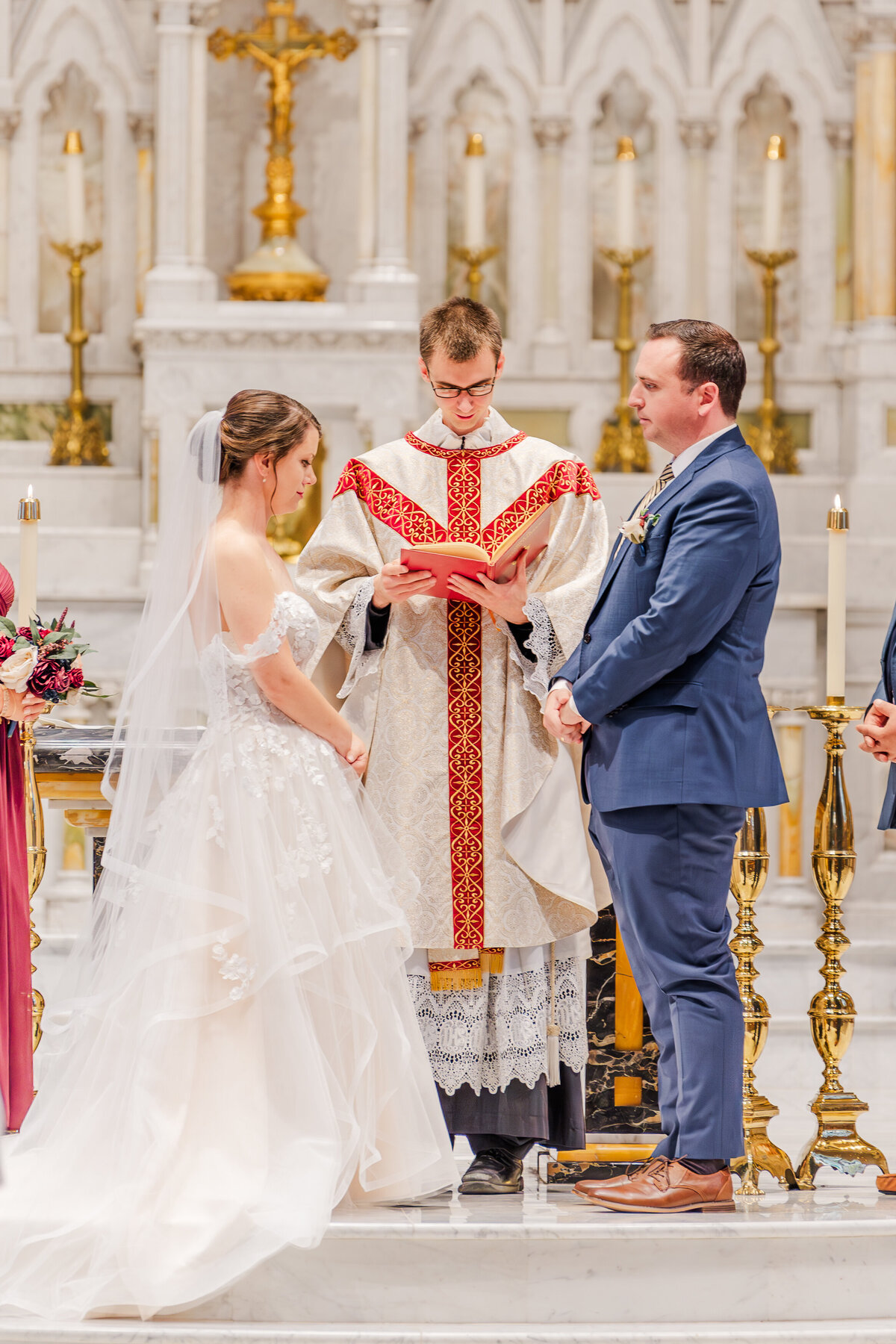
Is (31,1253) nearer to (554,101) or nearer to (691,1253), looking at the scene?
(691,1253)

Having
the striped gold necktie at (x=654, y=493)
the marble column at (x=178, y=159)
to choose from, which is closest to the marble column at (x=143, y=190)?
the marble column at (x=178, y=159)

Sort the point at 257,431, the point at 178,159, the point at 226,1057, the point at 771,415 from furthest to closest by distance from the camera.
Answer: the point at 771,415, the point at 178,159, the point at 257,431, the point at 226,1057

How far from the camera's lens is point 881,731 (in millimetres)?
3363

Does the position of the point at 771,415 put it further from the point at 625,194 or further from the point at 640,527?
the point at 640,527

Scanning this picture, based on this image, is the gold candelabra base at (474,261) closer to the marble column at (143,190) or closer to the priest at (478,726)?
the marble column at (143,190)

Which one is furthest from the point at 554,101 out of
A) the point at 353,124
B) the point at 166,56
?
the point at 166,56

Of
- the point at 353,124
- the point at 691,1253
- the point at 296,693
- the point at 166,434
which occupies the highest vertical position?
the point at 353,124

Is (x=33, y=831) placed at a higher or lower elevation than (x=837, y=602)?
lower

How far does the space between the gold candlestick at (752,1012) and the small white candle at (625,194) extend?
3479 millimetres

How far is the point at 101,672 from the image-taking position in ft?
19.8

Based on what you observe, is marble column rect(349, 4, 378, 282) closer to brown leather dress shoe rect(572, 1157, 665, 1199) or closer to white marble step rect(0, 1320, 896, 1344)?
brown leather dress shoe rect(572, 1157, 665, 1199)

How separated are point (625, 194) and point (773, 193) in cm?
56

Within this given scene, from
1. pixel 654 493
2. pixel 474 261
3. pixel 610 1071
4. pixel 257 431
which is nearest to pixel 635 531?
pixel 654 493

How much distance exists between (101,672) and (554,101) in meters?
2.83
